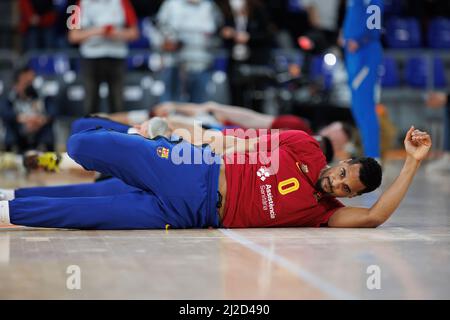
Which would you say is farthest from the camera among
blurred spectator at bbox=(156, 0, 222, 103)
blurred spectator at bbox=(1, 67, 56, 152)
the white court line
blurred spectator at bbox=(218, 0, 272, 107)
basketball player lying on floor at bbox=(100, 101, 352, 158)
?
blurred spectator at bbox=(218, 0, 272, 107)

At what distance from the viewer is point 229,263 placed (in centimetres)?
317

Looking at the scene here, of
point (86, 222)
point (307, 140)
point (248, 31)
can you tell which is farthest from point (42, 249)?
point (248, 31)

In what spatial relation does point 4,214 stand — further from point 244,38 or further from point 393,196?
point 244,38

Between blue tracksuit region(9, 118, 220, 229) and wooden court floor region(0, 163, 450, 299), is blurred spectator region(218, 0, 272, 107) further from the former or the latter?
blue tracksuit region(9, 118, 220, 229)

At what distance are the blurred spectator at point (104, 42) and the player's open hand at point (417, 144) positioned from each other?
532 centimetres

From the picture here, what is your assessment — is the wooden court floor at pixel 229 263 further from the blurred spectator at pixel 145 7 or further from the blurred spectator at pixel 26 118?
the blurred spectator at pixel 145 7

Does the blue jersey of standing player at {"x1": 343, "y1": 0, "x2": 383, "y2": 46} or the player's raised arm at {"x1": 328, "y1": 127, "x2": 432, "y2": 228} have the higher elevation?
the blue jersey of standing player at {"x1": 343, "y1": 0, "x2": 383, "y2": 46}

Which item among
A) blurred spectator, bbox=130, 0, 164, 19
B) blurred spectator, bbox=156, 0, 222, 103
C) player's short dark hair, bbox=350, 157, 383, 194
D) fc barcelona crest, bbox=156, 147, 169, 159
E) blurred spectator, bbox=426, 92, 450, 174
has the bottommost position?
blurred spectator, bbox=426, 92, 450, 174

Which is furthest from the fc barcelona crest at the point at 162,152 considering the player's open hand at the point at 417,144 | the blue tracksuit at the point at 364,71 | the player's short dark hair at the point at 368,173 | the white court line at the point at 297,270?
the blue tracksuit at the point at 364,71

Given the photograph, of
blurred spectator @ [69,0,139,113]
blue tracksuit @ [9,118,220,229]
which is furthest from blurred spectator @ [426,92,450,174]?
blue tracksuit @ [9,118,220,229]

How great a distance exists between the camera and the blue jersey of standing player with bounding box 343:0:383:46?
7.00m

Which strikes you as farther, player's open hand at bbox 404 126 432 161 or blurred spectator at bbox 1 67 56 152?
blurred spectator at bbox 1 67 56 152

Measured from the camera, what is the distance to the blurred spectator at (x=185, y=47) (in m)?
9.75

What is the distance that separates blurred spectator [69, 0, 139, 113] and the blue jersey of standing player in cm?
275
